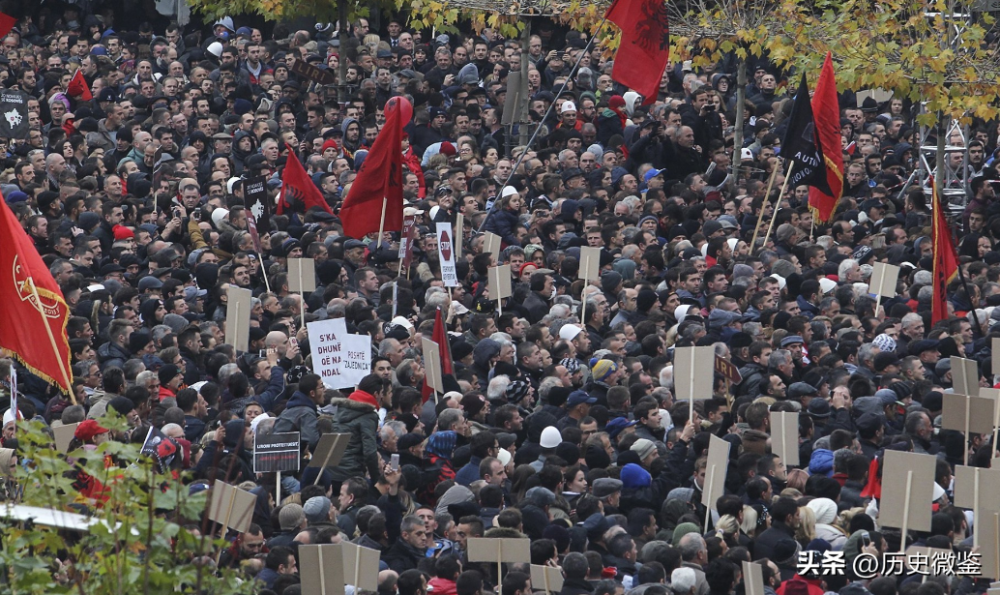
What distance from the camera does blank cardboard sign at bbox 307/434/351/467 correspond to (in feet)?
39.1

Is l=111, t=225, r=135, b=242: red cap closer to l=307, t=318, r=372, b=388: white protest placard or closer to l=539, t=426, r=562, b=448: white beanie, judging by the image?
l=307, t=318, r=372, b=388: white protest placard

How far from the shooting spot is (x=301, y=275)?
1636 centimetres

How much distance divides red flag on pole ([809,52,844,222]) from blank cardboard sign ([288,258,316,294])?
235 inches

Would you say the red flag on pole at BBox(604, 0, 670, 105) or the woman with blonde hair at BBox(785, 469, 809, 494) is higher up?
the red flag on pole at BBox(604, 0, 670, 105)

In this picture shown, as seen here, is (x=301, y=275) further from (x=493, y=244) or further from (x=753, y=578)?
(x=753, y=578)

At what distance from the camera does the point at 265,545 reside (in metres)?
11.3

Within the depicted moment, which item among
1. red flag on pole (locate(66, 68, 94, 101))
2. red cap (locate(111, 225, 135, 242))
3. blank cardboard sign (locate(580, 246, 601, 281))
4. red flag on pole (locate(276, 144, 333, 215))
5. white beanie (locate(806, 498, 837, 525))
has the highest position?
red flag on pole (locate(66, 68, 94, 101))

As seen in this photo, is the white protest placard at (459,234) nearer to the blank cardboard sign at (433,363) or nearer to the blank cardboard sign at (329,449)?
the blank cardboard sign at (433,363)

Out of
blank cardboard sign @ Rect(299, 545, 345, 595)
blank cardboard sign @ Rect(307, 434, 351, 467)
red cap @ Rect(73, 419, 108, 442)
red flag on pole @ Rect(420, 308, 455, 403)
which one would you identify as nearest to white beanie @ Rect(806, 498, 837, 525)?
blank cardboard sign @ Rect(307, 434, 351, 467)

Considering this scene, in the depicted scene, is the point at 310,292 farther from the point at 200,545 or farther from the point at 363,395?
the point at 200,545

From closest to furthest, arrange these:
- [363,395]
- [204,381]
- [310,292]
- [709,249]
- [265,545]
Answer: [265,545], [363,395], [204,381], [310,292], [709,249]

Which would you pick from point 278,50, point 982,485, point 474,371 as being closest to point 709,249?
point 474,371

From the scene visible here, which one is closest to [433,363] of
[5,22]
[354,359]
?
[354,359]

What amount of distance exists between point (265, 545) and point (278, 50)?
55.1 ft
